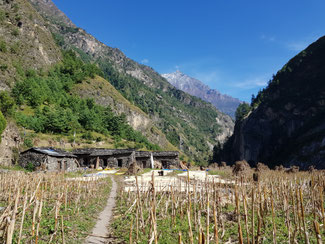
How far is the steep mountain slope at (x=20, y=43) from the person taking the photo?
6262 cm

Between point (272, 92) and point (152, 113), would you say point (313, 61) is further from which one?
point (152, 113)

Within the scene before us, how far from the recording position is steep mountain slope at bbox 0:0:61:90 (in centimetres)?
6262

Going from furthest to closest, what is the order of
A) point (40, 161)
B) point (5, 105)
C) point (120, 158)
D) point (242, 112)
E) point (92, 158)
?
point (242, 112) → point (5, 105) → point (120, 158) → point (92, 158) → point (40, 161)

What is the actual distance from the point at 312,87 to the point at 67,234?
8506 cm

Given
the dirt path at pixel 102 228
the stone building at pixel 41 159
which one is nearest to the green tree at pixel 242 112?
the stone building at pixel 41 159

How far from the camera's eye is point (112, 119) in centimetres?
7850

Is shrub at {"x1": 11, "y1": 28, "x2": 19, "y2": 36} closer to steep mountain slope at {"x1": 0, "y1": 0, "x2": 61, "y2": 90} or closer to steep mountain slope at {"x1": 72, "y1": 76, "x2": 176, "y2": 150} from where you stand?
steep mountain slope at {"x1": 0, "y1": 0, "x2": 61, "y2": 90}

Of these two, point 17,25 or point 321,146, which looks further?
point 17,25

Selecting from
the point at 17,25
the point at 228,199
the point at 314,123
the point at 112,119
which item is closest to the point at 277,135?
the point at 314,123

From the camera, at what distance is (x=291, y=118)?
7412 centimetres

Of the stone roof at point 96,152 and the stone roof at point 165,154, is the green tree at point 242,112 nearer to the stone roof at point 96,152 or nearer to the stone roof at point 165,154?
the stone roof at point 165,154

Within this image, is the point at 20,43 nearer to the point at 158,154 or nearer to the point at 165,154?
the point at 158,154

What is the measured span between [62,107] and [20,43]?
2807 centimetres

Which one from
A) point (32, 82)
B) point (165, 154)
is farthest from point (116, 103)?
point (165, 154)
